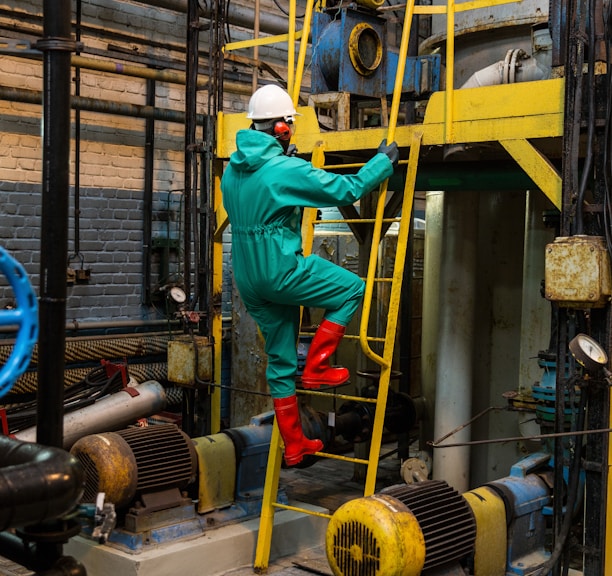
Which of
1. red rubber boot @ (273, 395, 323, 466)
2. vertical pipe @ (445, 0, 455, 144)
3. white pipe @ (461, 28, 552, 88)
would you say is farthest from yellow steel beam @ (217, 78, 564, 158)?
red rubber boot @ (273, 395, 323, 466)

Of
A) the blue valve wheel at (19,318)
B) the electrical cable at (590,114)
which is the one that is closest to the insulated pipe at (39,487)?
the blue valve wheel at (19,318)

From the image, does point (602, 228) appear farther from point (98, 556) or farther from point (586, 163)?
point (98, 556)

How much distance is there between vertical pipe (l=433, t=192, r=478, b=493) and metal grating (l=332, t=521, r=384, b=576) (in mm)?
2997

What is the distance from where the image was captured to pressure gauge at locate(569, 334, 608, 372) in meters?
4.64

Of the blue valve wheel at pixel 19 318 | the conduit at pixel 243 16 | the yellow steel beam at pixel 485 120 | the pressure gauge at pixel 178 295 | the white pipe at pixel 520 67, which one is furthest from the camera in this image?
the conduit at pixel 243 16

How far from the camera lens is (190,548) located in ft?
19.2

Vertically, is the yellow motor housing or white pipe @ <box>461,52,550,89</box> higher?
white pipe @ <box>461,52,550,89</box>

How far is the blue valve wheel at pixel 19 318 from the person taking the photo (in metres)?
2.66

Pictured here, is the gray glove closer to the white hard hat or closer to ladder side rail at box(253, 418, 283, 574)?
the white hard hat

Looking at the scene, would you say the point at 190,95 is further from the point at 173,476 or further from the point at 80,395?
the point at 173,476

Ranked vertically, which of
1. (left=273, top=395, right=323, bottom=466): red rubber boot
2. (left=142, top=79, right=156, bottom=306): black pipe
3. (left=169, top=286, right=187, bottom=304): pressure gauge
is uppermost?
(left=142, top=79, right=156, bottom=306): black pipe

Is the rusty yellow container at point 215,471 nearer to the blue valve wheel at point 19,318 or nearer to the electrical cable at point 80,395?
the electrical cable at point 80,395

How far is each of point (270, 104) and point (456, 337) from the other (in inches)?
116

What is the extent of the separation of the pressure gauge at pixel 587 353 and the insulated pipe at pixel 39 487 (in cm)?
266
